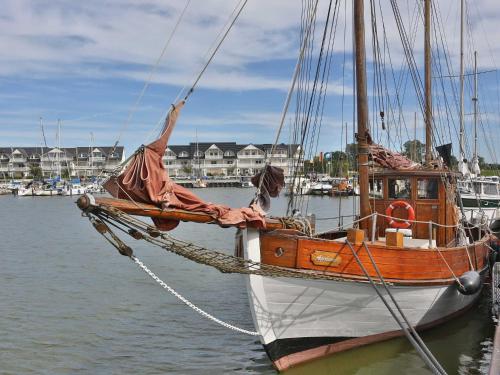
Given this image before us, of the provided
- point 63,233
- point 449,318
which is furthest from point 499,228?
point 63,233

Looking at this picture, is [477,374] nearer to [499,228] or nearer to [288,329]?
[288,329]

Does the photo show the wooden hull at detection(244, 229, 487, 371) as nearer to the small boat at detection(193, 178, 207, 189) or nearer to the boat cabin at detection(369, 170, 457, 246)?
the boat cabin at detection(369, 170, 457, 246)

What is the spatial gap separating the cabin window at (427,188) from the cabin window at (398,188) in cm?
29

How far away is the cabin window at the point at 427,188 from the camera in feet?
45.4

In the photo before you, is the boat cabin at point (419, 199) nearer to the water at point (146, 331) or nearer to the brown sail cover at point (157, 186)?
the water at point (146, 331)

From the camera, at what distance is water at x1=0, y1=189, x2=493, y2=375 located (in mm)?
11898

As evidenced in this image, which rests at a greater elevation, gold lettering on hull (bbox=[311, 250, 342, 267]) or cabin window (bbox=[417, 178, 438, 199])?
cabin window (bbox=[417, 178, 438, 199])

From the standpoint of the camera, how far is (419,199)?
13898mm

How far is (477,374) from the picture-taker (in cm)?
1147

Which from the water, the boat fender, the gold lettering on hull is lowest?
the water

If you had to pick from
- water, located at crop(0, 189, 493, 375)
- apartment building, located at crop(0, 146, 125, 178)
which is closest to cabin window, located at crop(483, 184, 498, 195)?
water, located at crop(0, 189, 493, 375)

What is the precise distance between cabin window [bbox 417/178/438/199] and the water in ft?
10.5

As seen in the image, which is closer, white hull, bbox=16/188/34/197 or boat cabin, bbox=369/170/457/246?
boat cabin, bbox=369/170/457/246

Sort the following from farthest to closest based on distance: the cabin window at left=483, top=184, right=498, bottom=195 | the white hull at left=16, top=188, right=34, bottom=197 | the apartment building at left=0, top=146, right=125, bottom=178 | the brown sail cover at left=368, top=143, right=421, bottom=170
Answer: the apartment building at left=0, top=146, right=125, bottom=178, the white hull at left=16, top=188, right=34, bottom=197, the cabin window at left=483, top=184, right=498, bottom=195, the brown sail cover at left=368, top=143, right=421, bottom=170
